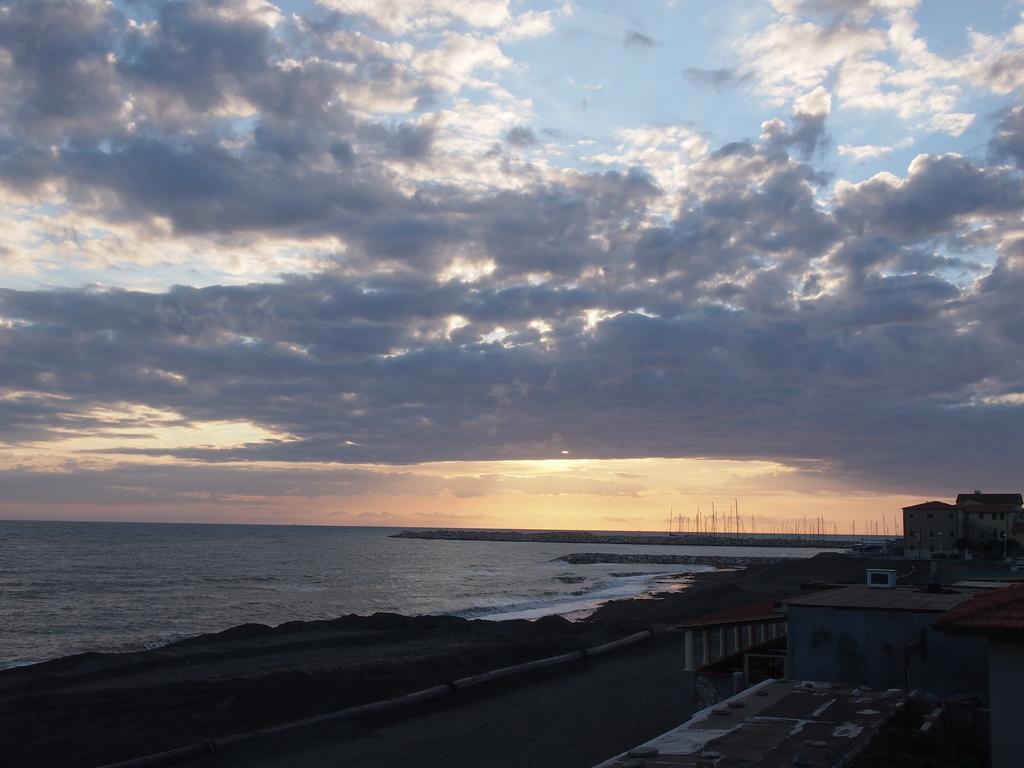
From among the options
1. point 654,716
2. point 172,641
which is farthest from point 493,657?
point 172,641

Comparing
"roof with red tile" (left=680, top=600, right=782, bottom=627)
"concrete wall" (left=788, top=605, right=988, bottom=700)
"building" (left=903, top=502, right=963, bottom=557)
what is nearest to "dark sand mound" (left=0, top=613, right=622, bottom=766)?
"roof with red tile" (left=680, top=600, right=782, bottom=627)

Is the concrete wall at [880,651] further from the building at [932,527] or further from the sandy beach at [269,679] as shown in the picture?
the building at [932,527]

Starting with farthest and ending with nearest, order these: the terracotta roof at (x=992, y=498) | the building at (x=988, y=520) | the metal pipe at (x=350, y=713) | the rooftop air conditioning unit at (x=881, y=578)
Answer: the terracotta roof at (x=992, y=498)
the building at (x=988, y=520)
the rooftop air conditioning unit at (x=881, y=578)
the metal pipe at (x=350, y=713)

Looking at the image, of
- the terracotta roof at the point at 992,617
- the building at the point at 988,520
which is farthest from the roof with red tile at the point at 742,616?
the building at the point at 988,520

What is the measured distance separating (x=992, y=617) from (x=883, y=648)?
547 centimetres

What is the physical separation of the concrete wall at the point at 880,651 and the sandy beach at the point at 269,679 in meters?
5.58

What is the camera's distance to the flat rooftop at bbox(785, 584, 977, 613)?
1508 centimetres

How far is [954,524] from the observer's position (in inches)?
3930

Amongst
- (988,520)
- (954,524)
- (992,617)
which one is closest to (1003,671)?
(992,617)

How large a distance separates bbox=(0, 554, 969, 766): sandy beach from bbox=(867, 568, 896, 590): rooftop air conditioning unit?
5004mm

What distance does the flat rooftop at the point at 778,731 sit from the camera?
10273 millimetres

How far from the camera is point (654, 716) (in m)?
21.5

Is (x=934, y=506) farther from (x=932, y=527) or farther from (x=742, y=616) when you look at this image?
(x=742, y=616)

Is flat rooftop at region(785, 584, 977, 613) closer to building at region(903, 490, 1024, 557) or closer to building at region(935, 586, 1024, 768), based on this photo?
building at region(935, 586, 1024, 768)
